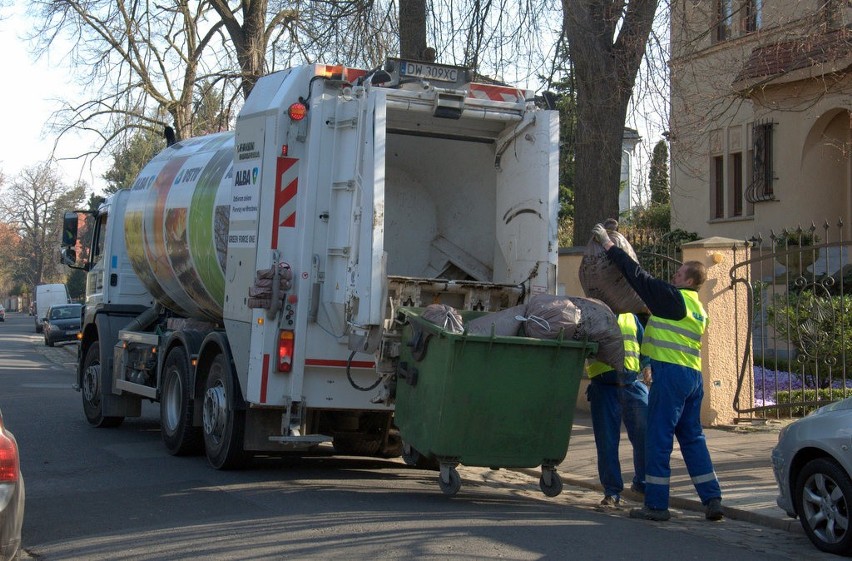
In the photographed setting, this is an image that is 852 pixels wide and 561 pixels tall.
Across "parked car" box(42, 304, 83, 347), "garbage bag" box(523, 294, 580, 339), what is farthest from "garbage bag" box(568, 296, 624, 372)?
"parked car" box(42, 304, 83, 347)

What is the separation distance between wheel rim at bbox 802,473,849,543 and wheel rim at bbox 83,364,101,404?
854cm

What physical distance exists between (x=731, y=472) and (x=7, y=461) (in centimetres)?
594

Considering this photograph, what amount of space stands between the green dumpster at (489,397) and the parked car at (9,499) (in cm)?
271

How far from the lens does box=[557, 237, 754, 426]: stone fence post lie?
36.6 feet

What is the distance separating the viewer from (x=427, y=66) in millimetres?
8344

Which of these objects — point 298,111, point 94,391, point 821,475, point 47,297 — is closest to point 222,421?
point 298,111

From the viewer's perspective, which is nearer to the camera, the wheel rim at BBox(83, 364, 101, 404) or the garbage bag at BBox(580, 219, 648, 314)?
the garbage bag at BBox(580, 219, 648, 314)

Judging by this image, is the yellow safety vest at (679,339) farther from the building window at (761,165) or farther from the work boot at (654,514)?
the building window at (761,165)

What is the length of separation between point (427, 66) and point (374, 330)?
216 centimetres

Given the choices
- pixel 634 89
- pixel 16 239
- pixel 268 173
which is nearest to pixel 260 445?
pixel 268 173

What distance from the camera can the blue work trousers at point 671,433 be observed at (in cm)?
733

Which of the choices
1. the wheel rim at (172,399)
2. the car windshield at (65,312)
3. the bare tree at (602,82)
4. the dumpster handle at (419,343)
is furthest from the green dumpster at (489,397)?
the car windshield at (65,312)

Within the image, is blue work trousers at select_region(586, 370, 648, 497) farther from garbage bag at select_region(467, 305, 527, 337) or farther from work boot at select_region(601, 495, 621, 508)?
garbage bag at select_region(467, 305, 527, 337)

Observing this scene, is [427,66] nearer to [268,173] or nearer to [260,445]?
[268,173]
